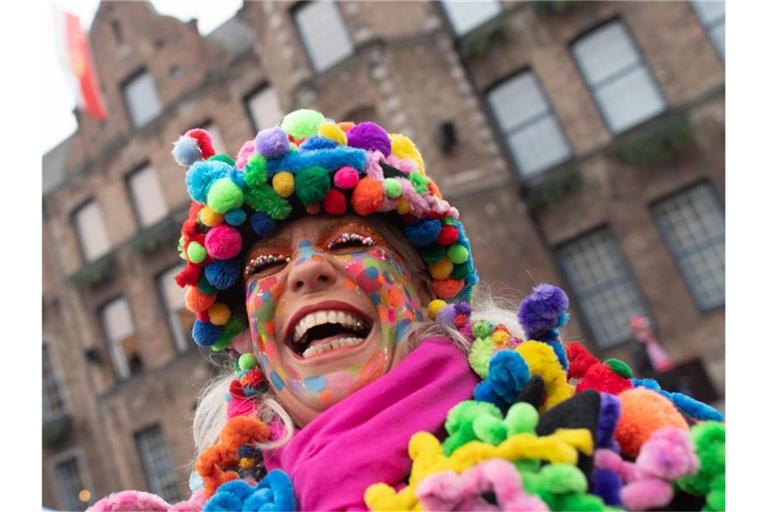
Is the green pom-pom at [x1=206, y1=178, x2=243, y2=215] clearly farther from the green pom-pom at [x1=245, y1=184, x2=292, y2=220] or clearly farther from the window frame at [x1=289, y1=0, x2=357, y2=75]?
the window frame at [x1=289, y1=0, x2=357, y2=75]

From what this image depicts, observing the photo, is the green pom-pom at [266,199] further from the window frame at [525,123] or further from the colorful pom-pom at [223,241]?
the window frame at [525,123]

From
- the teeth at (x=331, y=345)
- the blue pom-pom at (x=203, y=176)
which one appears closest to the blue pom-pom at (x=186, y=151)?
the blue pom-pom at (x=203, y=176)

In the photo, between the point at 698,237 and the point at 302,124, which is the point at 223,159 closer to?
the point at 302,124

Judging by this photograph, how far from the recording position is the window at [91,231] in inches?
778

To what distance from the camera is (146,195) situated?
1886cm

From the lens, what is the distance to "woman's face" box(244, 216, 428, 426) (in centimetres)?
213

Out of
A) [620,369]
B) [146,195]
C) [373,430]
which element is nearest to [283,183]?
[373,430]

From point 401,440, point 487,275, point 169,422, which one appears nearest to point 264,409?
point 401,440

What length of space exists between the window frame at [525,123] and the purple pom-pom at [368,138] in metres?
12.2

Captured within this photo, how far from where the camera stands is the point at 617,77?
13.9 metres

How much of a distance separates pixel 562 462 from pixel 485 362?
0.65 meters

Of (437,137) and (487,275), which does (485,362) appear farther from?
(437,137)

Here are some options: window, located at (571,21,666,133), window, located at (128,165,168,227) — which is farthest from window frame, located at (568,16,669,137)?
window, located at (128,165,168,227)

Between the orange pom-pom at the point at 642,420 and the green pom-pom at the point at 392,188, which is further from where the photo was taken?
the green pom-pom at the point at 392,188
